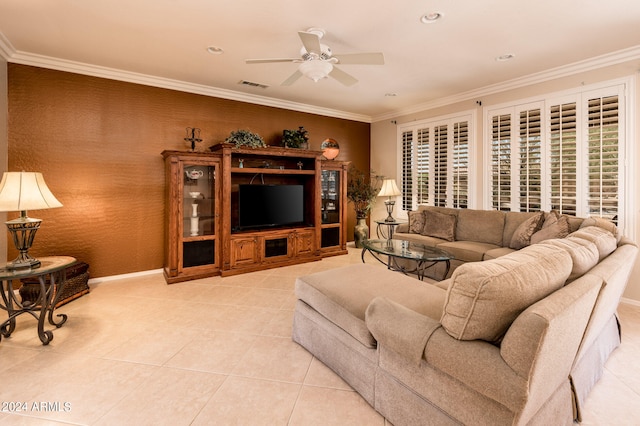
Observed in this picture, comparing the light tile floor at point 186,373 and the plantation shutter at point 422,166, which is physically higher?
the plantation shutter at point 422,166

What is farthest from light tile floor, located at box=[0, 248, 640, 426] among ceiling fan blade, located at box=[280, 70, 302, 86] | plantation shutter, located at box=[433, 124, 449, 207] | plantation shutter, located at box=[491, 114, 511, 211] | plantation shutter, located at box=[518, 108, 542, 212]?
plantation shutter, located at box=[433, 124, 449, 207]

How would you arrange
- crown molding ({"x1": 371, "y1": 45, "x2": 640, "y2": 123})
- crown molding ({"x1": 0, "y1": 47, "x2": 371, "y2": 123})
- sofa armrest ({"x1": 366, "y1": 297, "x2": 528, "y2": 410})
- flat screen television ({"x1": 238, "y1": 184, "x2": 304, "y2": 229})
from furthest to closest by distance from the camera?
flat screen television ({"x1": 238, "y1": 184, "x2": 304, "y2": 229})
crown molding ({"x1": 0, "y1": 47, "x2": 371, "y2": 123})
crown molding ({"x1": 371, "y1": 45, "x2": 640, "y2": 123})
sofa armrest ({"x1": 366, "y1": 297, "x2": 528, "y2": 410})

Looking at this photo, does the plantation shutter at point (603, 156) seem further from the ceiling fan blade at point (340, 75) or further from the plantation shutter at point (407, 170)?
the ceiling fan blade at point (340, 75)

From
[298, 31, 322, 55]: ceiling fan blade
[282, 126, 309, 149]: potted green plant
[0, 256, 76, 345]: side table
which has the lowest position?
[0, 256, 76, 345]: side table

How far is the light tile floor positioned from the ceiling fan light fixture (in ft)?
7.86

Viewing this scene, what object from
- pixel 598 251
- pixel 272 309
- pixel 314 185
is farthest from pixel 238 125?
pixel 598 251

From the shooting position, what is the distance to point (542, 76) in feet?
13.5

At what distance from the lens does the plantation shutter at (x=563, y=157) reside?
12.8 ft

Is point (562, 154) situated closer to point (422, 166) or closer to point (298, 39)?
point (422, 166)

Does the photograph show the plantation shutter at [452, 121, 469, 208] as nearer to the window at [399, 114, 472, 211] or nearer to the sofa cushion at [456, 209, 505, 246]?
the window at [399, 114, 472, 211]

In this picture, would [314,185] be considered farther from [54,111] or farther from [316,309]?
[54,111]

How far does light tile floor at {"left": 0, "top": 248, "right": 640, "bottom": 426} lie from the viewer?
5.73 ft

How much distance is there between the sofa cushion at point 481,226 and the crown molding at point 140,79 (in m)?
3.29

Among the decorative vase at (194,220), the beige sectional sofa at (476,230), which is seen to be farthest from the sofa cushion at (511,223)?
the decorative vase at (194,220)
